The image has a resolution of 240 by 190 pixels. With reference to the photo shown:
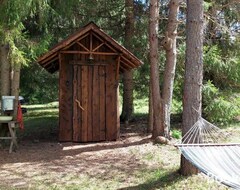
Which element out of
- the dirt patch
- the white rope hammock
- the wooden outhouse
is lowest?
the dirt patch

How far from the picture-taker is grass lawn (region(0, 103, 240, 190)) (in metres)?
5.71

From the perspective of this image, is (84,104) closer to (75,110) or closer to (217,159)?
(75,110)

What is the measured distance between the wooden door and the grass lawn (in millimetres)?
367

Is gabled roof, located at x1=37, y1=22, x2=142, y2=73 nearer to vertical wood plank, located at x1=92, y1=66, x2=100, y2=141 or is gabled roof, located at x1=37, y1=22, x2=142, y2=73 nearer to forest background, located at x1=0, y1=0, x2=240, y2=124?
vertical wood plank, located at x1=92, y1=66, x2=100, y2=141

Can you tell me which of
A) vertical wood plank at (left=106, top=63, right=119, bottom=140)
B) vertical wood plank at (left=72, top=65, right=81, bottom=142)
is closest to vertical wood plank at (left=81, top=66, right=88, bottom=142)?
vertical wood plank at (left=72, top=65, right=81, bottom=142)

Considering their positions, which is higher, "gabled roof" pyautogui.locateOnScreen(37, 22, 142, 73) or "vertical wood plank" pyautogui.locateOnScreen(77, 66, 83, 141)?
"gabled roof" pyautogui.locateOnScreen(37, 22, 142, 73)

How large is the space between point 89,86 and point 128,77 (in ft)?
12.3

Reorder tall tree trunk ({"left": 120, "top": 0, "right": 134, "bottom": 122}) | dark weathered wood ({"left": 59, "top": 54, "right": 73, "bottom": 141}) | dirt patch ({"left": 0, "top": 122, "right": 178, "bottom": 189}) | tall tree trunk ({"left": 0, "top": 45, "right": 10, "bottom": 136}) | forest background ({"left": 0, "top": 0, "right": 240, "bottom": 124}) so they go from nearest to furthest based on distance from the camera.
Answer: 1. dirt patch ({"left": 0, "top": 122, "right": 178, "bottom": 189})
2. tall tree trunk ({"left": 0, "top": 45, "right": 10, "bottom": 136})
3. dark weathered wood ({"left": 59, "top": 54, "right": 73, "bottom": 141})
4. forest background ({"left": 0, "top": 0, "right": 240, "bottom": 124})
5. tall tree trunk ({"left": 120, "top": 0, "right": 134, "bottom": 122})

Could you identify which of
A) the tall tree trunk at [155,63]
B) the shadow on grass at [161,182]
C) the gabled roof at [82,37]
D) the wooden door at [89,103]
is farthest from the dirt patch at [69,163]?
the gabled roof at [82,37]

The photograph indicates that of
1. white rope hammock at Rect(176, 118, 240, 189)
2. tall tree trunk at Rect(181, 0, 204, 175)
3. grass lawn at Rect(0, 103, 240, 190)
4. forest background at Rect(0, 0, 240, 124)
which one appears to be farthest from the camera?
forest background at Rect(0, 0, 240, 124)

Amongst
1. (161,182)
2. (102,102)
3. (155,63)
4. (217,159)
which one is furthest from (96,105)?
(217,159)

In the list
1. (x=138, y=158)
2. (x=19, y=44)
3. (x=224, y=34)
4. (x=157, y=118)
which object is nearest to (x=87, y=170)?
(x=138, y=158)

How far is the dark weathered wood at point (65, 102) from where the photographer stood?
→ 913 centimetres

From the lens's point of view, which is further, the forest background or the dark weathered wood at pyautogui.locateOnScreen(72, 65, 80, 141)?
the forest background
